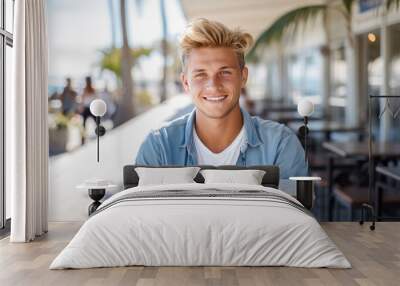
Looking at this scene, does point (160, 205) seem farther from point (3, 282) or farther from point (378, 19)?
point (378, 19)

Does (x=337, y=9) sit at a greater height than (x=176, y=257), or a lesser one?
greater

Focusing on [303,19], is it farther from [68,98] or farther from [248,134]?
[68,98]

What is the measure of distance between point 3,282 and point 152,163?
224 centimetres

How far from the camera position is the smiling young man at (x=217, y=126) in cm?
618

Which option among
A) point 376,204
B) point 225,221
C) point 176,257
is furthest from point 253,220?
point 376,204

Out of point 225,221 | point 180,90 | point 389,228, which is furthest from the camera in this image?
point 180,90

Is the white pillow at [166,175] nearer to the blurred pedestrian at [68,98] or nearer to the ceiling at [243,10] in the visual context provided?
the blurred pedestrian at [68,98]

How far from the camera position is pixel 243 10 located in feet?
30.3

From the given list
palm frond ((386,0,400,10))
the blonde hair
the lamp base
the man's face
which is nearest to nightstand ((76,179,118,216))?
the lamp base

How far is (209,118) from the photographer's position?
6.30 metres

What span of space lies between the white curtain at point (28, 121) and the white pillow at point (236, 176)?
1.33m

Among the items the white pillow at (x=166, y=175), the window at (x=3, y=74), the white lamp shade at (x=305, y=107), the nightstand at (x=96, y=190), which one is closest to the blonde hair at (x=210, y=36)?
the white lamp shade at (x=305, y=107)

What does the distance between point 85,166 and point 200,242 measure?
10.4 ft

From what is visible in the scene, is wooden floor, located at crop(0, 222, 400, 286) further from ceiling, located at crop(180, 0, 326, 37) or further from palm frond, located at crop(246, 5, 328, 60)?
ceiling, located at crop(180, 0, 326, 37)
